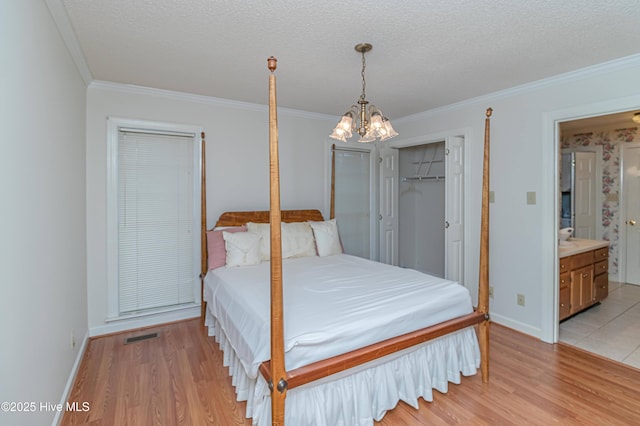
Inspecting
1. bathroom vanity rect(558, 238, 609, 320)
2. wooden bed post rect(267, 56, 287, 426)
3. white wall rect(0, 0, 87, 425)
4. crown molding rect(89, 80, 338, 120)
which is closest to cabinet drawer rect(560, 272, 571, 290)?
bathroom vanity rect(558, 238, 609, 320)

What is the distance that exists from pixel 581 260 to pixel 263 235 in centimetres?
346

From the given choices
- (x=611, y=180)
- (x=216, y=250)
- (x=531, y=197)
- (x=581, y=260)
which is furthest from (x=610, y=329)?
(x=216, y=250)

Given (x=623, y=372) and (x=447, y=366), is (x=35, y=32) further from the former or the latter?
(x=623, y=372)

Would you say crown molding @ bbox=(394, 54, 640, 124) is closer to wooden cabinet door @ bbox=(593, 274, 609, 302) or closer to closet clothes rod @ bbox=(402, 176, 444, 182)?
closet clothes rod @ bbox=(402, 176, 444, 182)

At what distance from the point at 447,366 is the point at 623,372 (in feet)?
4.74

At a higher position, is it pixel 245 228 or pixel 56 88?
pixel 56 88

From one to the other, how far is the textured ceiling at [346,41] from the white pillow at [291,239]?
1460 millimetres

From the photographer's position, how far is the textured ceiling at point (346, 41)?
1.85m

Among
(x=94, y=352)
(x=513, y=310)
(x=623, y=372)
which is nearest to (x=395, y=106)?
(x=513, y=310)

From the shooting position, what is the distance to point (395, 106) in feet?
12.8

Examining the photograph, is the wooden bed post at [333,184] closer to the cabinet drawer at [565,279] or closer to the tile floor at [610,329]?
the cabinet drawer at [565,279]

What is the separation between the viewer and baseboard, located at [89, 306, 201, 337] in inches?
121

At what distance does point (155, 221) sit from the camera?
131 inches

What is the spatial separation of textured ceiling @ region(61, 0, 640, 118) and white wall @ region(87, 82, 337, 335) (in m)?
0.24
